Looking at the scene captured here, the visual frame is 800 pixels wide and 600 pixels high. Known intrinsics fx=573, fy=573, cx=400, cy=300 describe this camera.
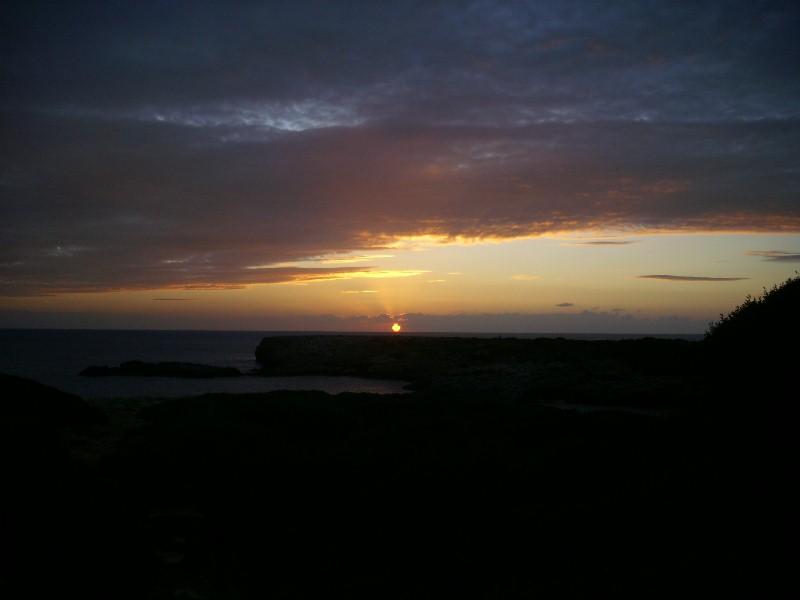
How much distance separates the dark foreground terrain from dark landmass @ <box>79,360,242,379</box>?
37.5m

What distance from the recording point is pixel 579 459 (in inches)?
379

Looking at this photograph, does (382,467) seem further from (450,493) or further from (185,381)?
(185,381)

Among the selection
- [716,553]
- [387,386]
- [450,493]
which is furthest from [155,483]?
[387,386]

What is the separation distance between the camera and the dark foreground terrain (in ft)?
19.3

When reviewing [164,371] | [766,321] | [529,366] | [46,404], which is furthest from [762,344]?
[164,371]

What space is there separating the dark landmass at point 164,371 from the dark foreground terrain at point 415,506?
37464 millimetres

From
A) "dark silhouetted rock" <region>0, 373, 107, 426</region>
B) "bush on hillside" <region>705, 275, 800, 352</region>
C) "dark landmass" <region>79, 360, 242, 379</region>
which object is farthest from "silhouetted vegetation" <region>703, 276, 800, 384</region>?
"dark landmass" <region>79, 360, 242, 379</region>

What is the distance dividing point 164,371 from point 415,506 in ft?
161

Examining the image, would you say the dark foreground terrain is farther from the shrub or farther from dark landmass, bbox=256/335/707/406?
dark landmass, bbox=256/335/707/406

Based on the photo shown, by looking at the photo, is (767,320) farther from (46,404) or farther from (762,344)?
(46,404)

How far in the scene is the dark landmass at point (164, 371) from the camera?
49.8 meters

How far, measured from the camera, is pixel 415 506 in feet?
25.6

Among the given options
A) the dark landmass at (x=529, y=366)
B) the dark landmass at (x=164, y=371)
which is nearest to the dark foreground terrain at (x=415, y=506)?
the dark landmass at (x=529, y=366)

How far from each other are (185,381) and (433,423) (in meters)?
38.6
